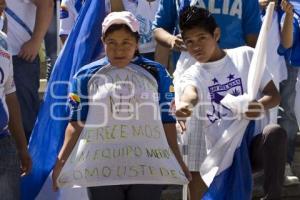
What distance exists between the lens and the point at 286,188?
554 centimetres

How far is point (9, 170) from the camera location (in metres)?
3.82

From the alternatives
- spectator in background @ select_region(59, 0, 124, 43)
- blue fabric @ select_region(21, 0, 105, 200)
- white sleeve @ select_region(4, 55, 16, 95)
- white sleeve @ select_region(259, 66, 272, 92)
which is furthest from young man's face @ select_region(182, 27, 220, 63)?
spectator in background @ select_region(59, 0, 124, 43)

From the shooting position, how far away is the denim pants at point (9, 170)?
3789 mm

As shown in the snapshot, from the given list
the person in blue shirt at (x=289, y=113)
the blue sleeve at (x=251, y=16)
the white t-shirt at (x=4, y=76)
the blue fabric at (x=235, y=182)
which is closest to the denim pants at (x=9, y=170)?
the white t-shirt at (x=4, y=76)

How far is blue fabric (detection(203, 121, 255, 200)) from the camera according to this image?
4148mm

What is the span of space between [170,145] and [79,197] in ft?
2.66

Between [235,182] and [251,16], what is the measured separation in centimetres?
113

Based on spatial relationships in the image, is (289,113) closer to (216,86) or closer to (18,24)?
(216,86)

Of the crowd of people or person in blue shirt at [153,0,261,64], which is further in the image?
person in blue shirt at [153,0,261,64]

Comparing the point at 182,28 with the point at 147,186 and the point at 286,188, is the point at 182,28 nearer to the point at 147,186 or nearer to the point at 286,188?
the point at 147,186

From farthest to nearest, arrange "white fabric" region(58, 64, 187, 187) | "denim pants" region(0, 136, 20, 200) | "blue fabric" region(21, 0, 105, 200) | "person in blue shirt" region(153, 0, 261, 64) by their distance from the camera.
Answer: "person in blue shirt" region(153, 0, 261, 64)
"blue fabric" region(21, 0, 105, 200)
"denim pants" region(0, 136, 20, 200)
"white fabric" region(58, 64, 187, 187)

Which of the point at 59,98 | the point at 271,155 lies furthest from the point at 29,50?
the point at 271,155

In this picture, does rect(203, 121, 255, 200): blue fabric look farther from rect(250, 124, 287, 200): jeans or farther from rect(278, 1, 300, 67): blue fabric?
rect(278, 1, 300, 67): blue fabric

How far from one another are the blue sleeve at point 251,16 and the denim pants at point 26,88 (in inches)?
57.2
